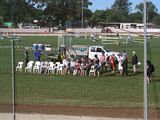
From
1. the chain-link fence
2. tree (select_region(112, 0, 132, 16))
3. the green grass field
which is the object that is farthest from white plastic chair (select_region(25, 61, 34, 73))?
tree (select_region(112, 0, 132, 16))

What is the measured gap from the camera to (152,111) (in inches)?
572

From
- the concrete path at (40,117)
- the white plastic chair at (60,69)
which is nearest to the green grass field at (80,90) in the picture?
the white plastic chair at (60,69)

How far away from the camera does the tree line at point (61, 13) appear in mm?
103875

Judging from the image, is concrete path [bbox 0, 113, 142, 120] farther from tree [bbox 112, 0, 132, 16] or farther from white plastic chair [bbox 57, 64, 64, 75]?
tree [bbox 112, 0, 132, 16]

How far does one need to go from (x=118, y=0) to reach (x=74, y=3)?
13579 mm

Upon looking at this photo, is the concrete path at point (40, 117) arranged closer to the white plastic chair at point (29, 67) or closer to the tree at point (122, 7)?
the white plastic chair at point (29, 67)

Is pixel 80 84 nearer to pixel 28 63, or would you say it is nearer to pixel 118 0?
pixel 28 63

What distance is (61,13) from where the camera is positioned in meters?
142

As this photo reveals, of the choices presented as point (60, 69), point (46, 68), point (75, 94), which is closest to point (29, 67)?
point (46, 68)

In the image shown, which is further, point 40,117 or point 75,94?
point 75,94

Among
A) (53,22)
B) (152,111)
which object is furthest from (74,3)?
(152,111)

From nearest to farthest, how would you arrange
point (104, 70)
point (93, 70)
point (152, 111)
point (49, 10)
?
point (152, 111), point (93, 70), point (104, 70), point (49, 10)

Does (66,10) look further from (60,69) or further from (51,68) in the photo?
(60,69)

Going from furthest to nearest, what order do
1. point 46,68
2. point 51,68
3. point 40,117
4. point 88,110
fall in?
point 46,68
point 51,68
point 88,110
point 40,117
